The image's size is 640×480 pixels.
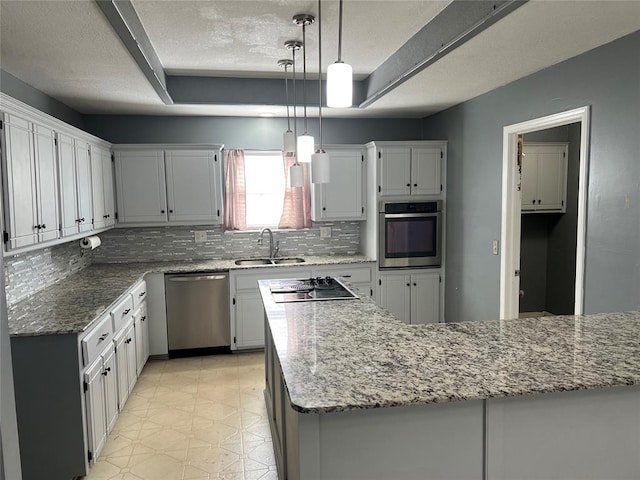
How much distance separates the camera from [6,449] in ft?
3.64

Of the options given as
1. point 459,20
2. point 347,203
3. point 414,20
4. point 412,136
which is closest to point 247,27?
point 414,20

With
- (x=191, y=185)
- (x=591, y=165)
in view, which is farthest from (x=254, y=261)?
(x=591, y=165)

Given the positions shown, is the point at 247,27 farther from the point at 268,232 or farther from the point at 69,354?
the point at 268,232

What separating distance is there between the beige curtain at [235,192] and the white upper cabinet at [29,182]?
2.03 m

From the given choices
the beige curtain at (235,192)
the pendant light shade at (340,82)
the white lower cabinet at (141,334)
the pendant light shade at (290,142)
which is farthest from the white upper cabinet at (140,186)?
the pendant light shade at (340,82)

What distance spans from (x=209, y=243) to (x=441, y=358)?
3631 millimetres

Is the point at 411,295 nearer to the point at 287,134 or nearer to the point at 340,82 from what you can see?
the point at 287,134

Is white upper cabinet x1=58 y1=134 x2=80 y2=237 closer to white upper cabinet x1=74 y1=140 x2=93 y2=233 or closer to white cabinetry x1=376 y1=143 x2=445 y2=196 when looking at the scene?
white upper cabinet x1=74 y1=140 x2=93 y2=233

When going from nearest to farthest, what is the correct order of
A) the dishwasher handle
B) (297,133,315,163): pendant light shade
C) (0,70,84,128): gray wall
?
1. (297,133,315,163): pendant light shade
2. (0,70,84,128): gray wall
3. the dishwasher handle

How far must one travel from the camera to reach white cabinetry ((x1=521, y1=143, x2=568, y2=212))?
16.6ft

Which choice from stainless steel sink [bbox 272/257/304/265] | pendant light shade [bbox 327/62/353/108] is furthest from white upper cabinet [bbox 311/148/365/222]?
pendant light shade [bbox 327/62/353/108]

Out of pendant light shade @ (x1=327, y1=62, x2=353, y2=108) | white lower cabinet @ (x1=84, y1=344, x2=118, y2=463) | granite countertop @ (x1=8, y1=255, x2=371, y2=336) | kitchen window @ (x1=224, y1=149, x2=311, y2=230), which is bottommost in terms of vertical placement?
white lower cabinet @ (x1=84, y1=344, x2=118, y2=463)

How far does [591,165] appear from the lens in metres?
2.78

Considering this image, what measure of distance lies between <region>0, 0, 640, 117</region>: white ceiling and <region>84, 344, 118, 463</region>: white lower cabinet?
179cm
